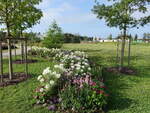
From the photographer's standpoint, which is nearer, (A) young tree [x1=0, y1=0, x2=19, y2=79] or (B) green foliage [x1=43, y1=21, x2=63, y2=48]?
(A) young tree [x1=0, y1=0, x2=19, y2=79]

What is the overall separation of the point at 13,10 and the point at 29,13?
1.81 feet

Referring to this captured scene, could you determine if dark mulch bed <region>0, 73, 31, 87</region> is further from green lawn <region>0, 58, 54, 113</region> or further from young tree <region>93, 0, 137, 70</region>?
young tree <region>93, 0, 137, 70</region>

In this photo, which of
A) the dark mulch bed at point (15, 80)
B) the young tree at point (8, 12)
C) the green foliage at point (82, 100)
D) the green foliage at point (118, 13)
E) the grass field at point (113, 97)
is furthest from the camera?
the green foliage at point (118, 13)

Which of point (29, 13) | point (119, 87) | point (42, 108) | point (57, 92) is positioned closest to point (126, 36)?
point (119, 87)

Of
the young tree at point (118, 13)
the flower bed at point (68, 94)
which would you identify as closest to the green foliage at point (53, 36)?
the young tree at point (118, 13)

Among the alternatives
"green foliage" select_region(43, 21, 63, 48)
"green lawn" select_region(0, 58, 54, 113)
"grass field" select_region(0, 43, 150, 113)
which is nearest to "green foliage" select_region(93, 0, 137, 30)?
"grass field" select_region(0, 43, 150, 113)

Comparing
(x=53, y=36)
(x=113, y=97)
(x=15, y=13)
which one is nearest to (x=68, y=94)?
(x=113, y=97)

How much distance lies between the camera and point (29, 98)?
4156 mm

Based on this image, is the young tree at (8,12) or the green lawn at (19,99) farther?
the young tree at (8,12)

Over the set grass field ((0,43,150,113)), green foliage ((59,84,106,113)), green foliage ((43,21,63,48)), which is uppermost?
green foliage ((43,21,63,48))

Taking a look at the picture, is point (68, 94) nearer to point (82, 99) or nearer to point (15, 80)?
point (82, 99)

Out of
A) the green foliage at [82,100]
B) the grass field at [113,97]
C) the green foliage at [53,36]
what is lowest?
the grass field at [113,97]

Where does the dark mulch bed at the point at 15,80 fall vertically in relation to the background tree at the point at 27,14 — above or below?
below

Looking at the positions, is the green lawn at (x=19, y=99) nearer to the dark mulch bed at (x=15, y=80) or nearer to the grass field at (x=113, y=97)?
the grass field at (x=113, y=97)
